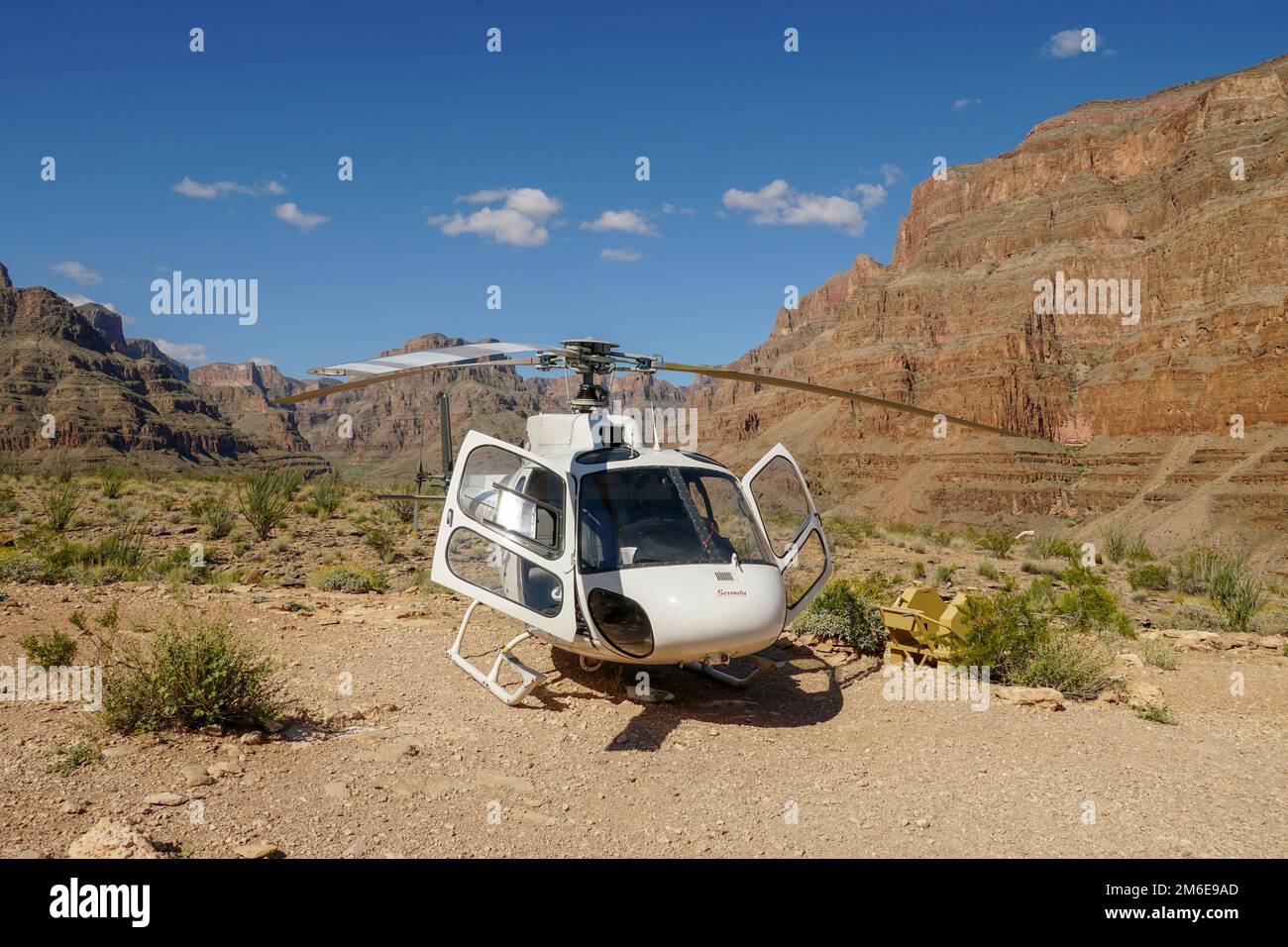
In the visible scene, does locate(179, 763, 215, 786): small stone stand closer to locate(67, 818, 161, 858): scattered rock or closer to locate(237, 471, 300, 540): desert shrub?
locate(67, 818, 161, 858): scattered rock

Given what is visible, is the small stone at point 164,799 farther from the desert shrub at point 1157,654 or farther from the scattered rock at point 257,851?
the desert shrub at point 1157,654

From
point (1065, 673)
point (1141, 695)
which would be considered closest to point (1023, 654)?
point (1065, 673)

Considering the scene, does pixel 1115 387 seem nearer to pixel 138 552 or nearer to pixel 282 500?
pixel 282 500

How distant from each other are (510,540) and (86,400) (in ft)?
340

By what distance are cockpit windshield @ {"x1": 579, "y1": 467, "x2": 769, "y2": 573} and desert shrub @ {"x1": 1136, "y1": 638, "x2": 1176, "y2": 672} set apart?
5971mm

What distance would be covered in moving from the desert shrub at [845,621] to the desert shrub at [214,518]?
15.4 m

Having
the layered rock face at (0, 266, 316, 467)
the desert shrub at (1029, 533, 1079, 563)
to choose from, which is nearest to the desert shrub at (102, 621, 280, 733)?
the desert shrub at (1029, 533, 1079, 563)

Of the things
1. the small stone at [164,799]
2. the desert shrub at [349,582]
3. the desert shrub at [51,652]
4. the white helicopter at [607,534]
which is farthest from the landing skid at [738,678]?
the desert shrub at [349,582]

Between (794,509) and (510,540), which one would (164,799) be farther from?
(794,509)

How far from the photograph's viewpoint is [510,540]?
733cm

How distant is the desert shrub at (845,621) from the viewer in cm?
1011

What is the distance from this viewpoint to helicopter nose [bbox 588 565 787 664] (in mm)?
6387

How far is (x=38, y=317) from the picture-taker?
350 ft
